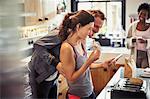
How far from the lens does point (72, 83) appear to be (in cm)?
181

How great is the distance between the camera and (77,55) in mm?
1742

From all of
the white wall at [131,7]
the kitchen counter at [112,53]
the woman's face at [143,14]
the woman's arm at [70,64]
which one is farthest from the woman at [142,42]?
the woman's arm at [70,64]

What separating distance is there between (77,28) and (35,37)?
129 cm

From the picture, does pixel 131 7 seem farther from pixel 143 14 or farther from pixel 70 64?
pixel 70 64

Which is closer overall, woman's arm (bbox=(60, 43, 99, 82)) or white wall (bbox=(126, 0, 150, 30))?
woman's arm (bbox=(60, 43, 99, 82))

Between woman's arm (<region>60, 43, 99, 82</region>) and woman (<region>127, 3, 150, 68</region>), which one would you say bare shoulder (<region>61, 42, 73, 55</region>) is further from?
woman (<region>127, 3, 150, 68</region>)

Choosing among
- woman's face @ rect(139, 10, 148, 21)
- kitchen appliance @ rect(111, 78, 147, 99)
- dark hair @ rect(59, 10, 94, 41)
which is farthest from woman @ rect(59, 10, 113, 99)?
woman's face @ rect(139, 10, 148, 21)

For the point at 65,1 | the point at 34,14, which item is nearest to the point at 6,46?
the point at 34,14

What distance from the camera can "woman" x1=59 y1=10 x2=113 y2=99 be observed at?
165cm

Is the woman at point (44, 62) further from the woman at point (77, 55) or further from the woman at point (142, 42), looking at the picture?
the woman at point (142, 42)

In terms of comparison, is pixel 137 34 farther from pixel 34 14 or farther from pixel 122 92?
pixel 122 92

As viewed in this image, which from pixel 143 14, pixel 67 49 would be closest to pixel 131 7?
pixel 143 14

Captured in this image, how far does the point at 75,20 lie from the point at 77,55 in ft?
0.77

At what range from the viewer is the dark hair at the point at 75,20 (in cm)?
173
